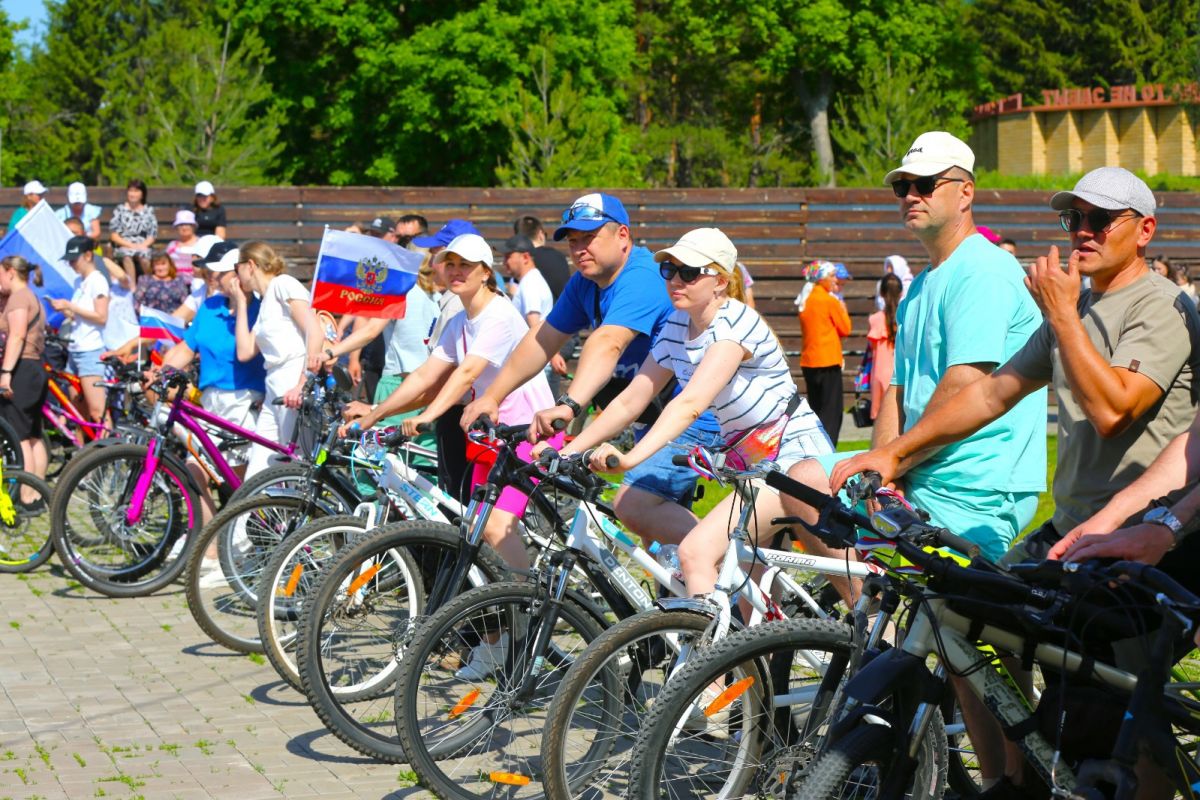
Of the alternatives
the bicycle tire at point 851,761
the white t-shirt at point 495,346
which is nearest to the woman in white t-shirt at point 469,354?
the white t-shirt at point 495,346

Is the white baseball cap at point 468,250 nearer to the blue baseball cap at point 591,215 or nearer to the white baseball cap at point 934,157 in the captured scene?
the blue baseball cap at point 591,215

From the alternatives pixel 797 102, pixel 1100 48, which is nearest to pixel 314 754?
pixel 797 102

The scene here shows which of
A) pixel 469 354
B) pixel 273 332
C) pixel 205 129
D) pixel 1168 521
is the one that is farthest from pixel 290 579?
pixel 205 129

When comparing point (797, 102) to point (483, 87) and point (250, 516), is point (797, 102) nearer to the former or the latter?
point (483, 87)

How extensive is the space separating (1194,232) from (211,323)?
1629 cm

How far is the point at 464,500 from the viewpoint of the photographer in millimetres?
7930

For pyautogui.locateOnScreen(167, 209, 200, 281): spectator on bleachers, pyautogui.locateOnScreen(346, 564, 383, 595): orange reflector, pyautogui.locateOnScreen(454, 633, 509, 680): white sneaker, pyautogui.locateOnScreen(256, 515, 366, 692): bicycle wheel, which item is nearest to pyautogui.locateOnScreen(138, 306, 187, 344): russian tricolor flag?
pyautogui.locateOnScreen(167, 209, 200, 281): spectator on bleachers

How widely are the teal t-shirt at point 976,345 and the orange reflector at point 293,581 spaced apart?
2.96 metres

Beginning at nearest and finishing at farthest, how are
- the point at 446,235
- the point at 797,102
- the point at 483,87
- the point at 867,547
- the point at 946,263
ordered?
the point at 867,547
the point at 946,263
the point at 446,235
the point at 483,87
the point at 797,102

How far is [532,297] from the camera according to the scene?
36.6 ft

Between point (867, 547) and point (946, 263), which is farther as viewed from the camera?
point (946, 263)

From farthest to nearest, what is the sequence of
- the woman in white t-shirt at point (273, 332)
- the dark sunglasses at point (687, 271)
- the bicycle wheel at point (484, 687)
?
the woman in white t-shirt at point (273, 332) < the dark sunglasses at point (687, 271) < the bicycle wheel at point (484, 687)

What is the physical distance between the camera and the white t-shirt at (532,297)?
1110 cm

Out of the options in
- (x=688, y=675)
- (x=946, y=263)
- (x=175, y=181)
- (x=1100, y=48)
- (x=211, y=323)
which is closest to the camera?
(x=688, y=675)
